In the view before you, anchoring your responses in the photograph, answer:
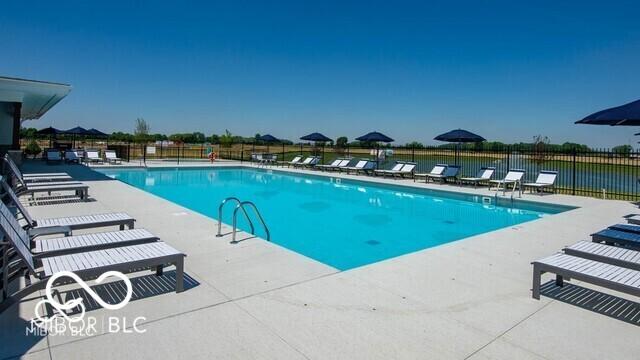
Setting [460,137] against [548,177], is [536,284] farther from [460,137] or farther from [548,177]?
[460,137]

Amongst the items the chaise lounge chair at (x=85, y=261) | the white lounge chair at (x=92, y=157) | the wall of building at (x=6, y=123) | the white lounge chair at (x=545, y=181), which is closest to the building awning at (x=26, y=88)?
the wall of building at (x=6, y=123)

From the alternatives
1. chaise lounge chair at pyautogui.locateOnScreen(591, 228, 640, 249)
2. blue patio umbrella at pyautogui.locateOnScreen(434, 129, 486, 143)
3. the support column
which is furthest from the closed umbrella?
the support column

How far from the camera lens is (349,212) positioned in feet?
31.1

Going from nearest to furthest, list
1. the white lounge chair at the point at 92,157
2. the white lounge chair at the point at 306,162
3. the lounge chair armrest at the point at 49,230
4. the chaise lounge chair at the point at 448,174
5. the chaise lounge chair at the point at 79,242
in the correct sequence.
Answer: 1. the chaise lounge chair at the point at 79,242
2. the lounge chair armrest at the point at 49,230
3. the chaise lounge chair at the point at 448,174
4. the white lounge chair at the point at 92,157
5. the white lounge chair at the point at 306,162

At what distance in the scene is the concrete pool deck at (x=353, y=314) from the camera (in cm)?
232

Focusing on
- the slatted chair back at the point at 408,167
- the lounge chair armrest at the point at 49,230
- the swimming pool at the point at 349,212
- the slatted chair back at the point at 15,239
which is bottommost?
the swimming pool at the point at 349,212

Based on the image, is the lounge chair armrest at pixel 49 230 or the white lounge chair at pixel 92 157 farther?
the white lounge chair at pixel 92 157

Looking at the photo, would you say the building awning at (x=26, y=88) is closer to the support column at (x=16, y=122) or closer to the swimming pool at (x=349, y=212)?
the support column at (x=16, y=122)

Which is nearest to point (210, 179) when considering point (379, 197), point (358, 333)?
point (379, 197)

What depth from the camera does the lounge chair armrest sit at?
3.87 metres

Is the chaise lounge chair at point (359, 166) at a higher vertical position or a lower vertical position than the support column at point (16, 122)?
lower

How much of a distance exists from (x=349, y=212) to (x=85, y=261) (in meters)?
7.04

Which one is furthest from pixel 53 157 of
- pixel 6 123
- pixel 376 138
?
pixel 376 138

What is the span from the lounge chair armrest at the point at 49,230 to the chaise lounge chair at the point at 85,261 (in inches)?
28.7
